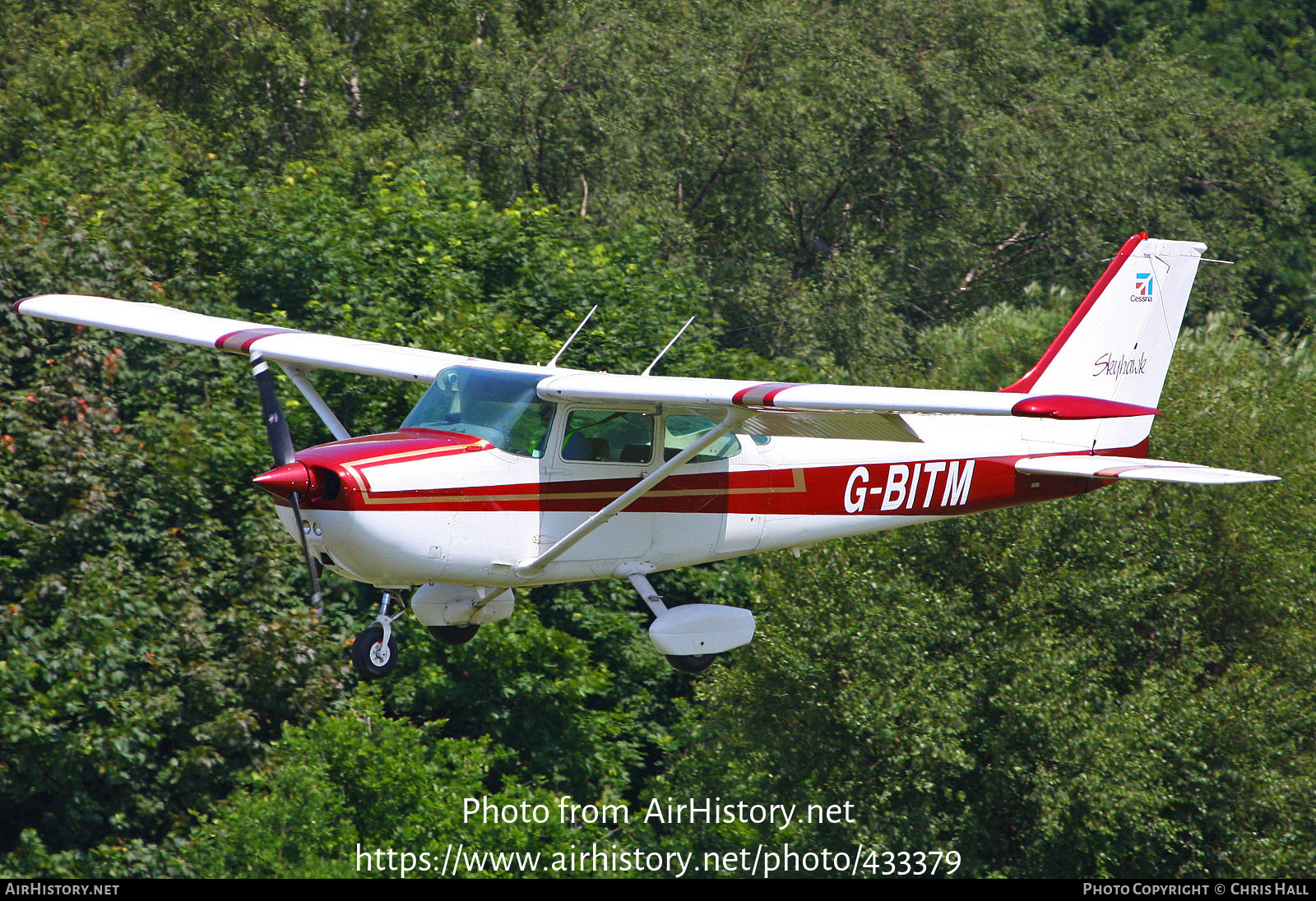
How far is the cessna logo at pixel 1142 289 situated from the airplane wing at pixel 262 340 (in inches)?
268

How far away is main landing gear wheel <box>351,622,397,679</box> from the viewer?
38.6 ft

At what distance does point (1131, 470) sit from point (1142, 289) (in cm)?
351

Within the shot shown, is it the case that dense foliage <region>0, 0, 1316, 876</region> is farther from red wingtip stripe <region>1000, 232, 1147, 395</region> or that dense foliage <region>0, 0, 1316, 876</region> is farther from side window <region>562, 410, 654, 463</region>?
side window <region>562, 410, 654, 463</region>

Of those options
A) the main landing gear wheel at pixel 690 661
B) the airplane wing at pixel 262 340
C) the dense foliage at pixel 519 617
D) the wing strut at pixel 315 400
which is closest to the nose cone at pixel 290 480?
the wing strut at pixel 315 400

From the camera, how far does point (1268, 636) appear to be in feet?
72.1

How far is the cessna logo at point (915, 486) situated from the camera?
45.5 feet

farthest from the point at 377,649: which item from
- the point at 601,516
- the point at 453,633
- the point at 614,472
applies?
the point at 614,472

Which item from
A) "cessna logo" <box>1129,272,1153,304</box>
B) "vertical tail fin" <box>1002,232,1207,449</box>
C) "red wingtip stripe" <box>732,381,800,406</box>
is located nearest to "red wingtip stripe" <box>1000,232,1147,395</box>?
"vertical tail fin" <box>1002,232,1207,449</box>

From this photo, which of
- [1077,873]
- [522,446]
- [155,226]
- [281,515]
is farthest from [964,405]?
[155,226]

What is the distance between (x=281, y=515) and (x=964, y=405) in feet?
15.7

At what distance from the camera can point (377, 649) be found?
38.9 ft

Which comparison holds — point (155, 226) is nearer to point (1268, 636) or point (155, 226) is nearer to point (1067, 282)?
point (1268, 636)

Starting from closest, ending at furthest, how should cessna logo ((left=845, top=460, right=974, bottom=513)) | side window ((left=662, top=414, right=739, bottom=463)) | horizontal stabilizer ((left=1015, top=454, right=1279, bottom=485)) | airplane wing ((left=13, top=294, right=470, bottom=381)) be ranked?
horizontal stabilizer ((left=1015, top=454, right=1279, bottom=485)), side window ((left=662, top=414, right=739, bottom=463)), airplane wing ((left=13, top=294, right=470, bottom=381)), cessna logo ((left=845, top=460, right=974, bottom=513))

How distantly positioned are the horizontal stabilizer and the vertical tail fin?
0.61 metres
